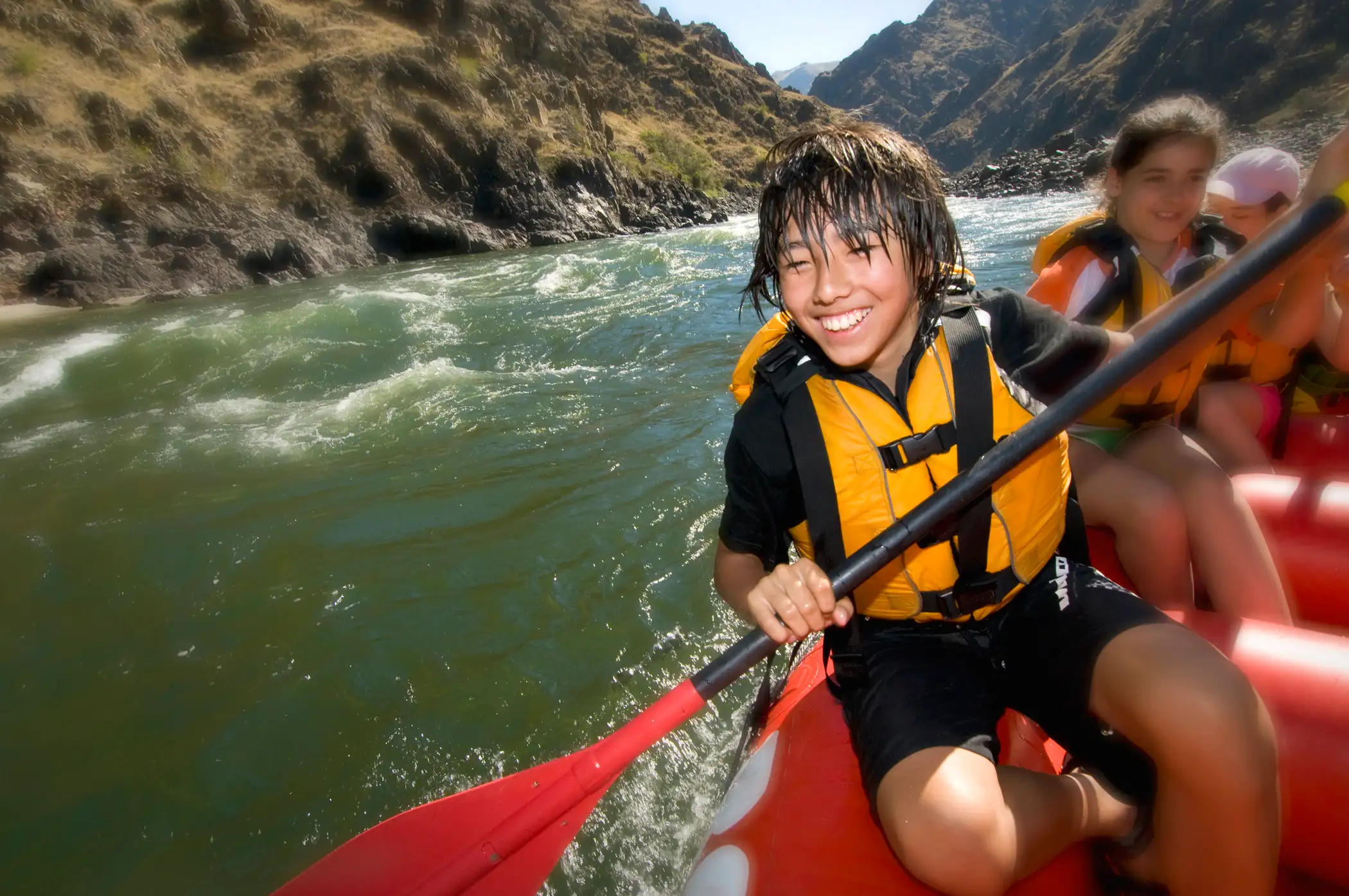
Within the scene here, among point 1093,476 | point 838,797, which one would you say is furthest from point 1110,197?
point 838,797

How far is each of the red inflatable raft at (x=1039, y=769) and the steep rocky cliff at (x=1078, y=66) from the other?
46350 millimetres

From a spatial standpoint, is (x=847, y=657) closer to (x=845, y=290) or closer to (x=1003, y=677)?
(x=1003, y=677)

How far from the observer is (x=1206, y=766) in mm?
963

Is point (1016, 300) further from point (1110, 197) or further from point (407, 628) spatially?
point (407, 628)

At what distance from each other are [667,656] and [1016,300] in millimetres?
1596

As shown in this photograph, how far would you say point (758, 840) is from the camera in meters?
1.21

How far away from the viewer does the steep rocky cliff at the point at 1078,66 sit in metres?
38.6

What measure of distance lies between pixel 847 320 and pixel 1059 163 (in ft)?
150

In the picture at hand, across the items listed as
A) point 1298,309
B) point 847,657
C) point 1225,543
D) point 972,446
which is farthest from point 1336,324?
point 847,657

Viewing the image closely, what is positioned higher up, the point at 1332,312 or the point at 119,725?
the point at 1332,312

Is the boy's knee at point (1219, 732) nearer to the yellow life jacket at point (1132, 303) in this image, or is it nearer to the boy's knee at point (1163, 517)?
the boy's knee at point (1163, 517)

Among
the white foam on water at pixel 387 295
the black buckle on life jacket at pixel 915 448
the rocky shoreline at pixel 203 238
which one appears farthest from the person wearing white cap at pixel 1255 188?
the rocky shoreline at pixel 203 238

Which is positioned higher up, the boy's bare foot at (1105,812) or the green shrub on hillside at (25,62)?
the green shrub on hillside at (25,62)

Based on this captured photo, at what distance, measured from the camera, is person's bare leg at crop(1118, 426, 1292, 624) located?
1433mm
